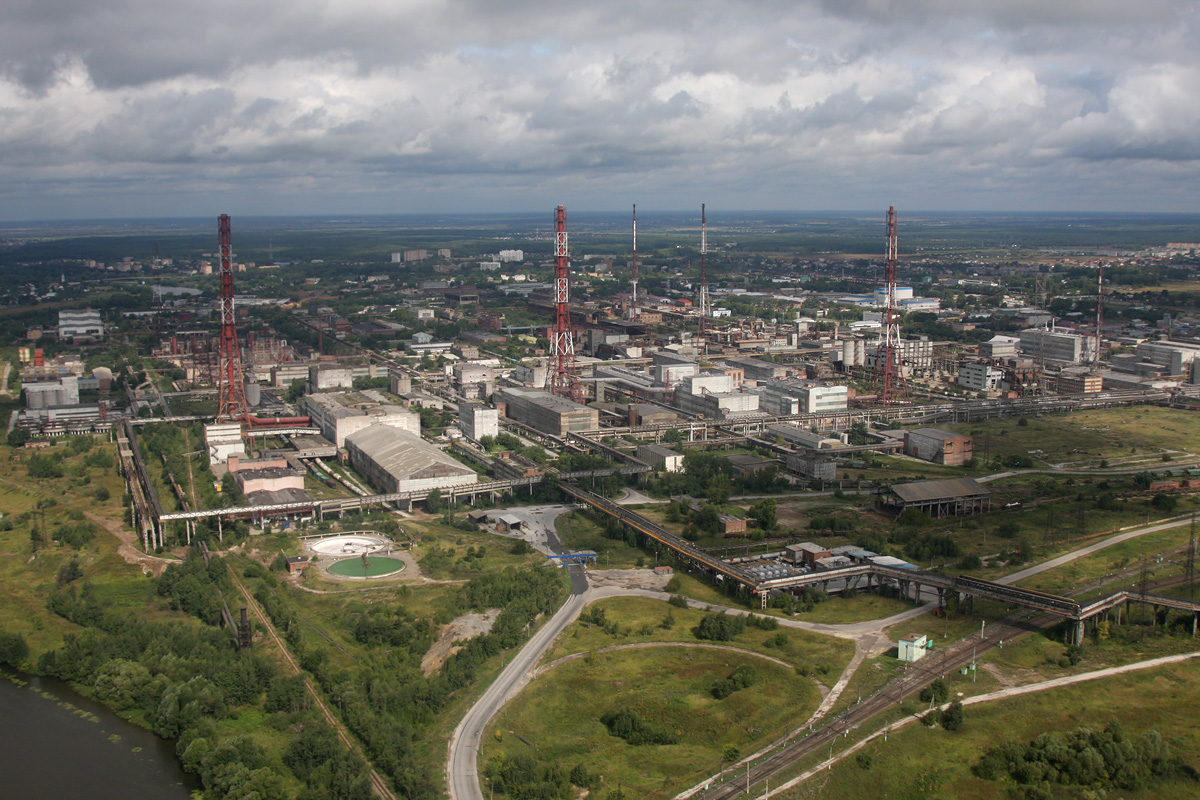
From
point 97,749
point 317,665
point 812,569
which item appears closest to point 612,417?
point 812,569

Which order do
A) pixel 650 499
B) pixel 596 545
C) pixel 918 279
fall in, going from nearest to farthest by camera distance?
1. pixel 596 545
2. pixel 650 499
3. pixel 918 279

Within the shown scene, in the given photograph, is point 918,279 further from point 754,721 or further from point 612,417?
point 754,721

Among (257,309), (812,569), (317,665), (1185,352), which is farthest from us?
(257,309)

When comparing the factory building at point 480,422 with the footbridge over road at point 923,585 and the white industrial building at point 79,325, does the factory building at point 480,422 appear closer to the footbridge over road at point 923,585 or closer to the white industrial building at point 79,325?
the footbridge over road at point 923,585

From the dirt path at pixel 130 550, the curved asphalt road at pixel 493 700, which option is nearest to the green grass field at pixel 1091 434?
the curved asphalt road at pixel 493 700

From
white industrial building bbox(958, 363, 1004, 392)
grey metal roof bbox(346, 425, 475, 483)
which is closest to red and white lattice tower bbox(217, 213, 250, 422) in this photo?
grey metal roof bbox(346, 425, 475, 483)

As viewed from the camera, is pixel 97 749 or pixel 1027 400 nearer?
pixel 97 749
